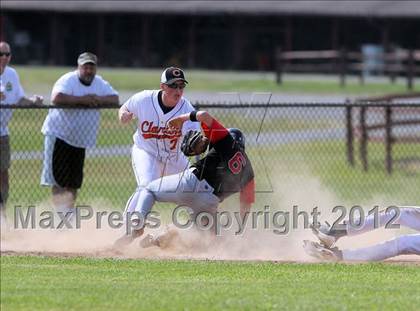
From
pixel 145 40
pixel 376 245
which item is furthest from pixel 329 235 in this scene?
pixel 145 40

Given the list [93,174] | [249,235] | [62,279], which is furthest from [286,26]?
[62,279]

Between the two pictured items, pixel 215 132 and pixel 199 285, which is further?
pixel 215 132

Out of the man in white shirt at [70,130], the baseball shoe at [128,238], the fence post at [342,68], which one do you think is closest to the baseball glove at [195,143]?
the baseball shoe at [128,238]

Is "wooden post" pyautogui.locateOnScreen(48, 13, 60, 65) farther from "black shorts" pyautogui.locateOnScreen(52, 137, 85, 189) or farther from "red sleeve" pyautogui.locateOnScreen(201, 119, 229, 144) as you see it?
"red sleeve" pyautogui.locateOnScreen(201, 119, 229, 144)

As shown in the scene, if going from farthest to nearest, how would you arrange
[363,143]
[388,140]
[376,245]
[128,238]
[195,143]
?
1. [363,143]
2. [388,140]
3. [128,238]
4. [195,143]
5. [376,245]

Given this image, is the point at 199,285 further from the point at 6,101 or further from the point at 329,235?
the point at 6,101

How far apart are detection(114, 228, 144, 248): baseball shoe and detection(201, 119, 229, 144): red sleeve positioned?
1.18 m

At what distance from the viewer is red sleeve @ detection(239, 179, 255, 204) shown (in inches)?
441

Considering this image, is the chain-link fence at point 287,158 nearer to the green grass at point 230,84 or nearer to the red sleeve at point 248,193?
the red sleeve at point 248,193

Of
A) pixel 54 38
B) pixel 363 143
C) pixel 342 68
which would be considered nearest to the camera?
pixel 363 143

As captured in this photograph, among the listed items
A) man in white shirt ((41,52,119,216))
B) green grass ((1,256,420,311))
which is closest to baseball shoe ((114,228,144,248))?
green grass ((1,256,420,311))

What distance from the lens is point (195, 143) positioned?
10727 millimetres

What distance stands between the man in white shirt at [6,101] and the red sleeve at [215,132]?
3.14 m

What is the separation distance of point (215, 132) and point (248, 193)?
0.88 m
